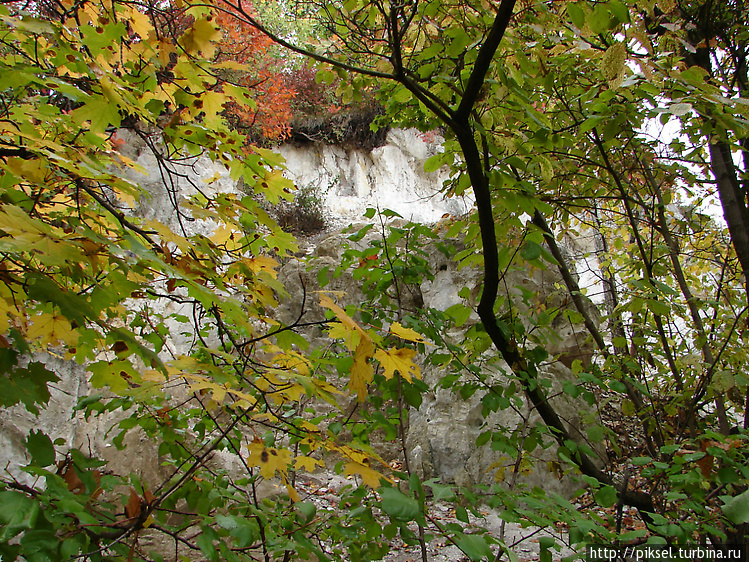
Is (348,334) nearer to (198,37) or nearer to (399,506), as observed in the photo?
(399,506)

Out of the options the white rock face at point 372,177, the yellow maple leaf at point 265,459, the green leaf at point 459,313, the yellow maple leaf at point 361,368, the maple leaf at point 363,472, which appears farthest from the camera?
the white rock face at point 372,177

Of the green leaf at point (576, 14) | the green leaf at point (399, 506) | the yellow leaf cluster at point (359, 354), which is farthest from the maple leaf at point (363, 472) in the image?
the green leaf at point (576, 14)

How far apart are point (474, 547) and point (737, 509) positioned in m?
0.62

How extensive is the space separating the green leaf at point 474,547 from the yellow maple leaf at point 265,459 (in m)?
0.50

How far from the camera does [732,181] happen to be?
2209mm

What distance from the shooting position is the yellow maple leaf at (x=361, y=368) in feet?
2.70

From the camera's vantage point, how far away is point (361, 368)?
85cm

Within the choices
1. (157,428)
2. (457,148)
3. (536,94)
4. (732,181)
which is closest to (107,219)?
(157,428)

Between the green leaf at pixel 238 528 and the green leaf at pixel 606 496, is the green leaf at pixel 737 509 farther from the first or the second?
the green leaf at pixel 238 528

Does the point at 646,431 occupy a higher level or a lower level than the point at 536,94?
lower

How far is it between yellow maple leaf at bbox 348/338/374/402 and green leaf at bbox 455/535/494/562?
1.18ft

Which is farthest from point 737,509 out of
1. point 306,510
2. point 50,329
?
point 50,329

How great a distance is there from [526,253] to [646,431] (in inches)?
59.7

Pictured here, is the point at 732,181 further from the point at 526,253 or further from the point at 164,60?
the point at 164,60
